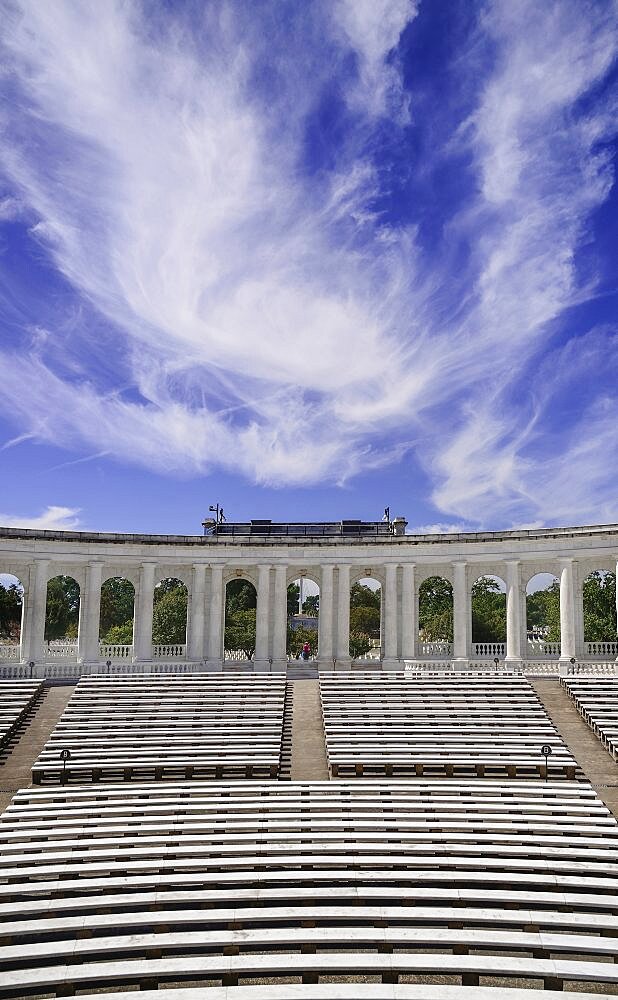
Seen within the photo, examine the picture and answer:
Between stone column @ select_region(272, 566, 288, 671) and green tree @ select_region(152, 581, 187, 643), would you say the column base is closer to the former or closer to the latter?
stone column @ select_region(272, 566, 288, 671)

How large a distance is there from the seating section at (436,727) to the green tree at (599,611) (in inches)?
1285

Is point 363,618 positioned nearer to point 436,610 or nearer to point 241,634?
point 436,610

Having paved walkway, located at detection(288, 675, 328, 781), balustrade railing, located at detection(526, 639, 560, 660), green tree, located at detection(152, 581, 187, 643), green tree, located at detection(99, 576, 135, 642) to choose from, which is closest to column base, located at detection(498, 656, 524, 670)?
balustrade railing, located at detection(526, 639, 560, 660)

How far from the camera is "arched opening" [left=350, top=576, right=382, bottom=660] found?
273 feet

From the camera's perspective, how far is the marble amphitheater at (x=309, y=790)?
14.6 metres

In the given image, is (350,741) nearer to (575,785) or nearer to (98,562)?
(575,785)

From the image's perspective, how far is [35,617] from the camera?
44625 millimetres

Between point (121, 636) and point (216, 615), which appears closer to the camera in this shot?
point (216, 615)

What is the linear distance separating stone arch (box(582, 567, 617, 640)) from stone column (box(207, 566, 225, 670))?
118ft

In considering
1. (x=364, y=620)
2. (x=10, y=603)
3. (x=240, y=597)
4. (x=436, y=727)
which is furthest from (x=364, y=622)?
(x=436, y=727)

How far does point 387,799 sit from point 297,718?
11.8 metres

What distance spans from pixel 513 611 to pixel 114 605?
74.7 m

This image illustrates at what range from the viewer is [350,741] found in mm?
30703

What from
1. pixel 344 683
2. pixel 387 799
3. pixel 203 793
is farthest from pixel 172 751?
pixel 344 683
